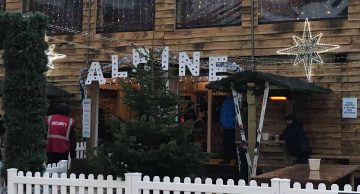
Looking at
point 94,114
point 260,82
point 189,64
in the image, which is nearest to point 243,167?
point 260,82

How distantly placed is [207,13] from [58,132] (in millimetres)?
4991

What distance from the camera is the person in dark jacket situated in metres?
11.0

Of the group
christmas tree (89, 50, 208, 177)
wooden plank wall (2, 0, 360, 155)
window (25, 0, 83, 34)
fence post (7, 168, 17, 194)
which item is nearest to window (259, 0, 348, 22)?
wooden plank wall (2, 0, 360, 155)

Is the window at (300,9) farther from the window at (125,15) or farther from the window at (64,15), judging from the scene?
the window at (64,15)

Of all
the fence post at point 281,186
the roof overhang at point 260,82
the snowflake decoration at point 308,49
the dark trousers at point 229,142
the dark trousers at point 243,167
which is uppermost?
the snowflake decoration at point 308,49

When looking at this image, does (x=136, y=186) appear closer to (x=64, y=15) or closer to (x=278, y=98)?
(x=278, y=98)

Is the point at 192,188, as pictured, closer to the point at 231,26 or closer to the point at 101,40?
the point at 231,26

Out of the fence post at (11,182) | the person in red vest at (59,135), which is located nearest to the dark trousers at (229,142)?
the person in red vest at (59,135)

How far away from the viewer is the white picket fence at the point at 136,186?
590cm

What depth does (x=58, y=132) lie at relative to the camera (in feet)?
32.3

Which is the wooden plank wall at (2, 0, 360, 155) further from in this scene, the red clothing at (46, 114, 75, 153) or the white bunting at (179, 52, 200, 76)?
the red clothing at (46, 114, 75, 153)

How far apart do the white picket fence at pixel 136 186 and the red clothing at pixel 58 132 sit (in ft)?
8.30

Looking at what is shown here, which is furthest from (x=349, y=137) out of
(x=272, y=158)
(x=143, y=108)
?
(x=143, y=108)

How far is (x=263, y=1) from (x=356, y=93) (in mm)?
2900
